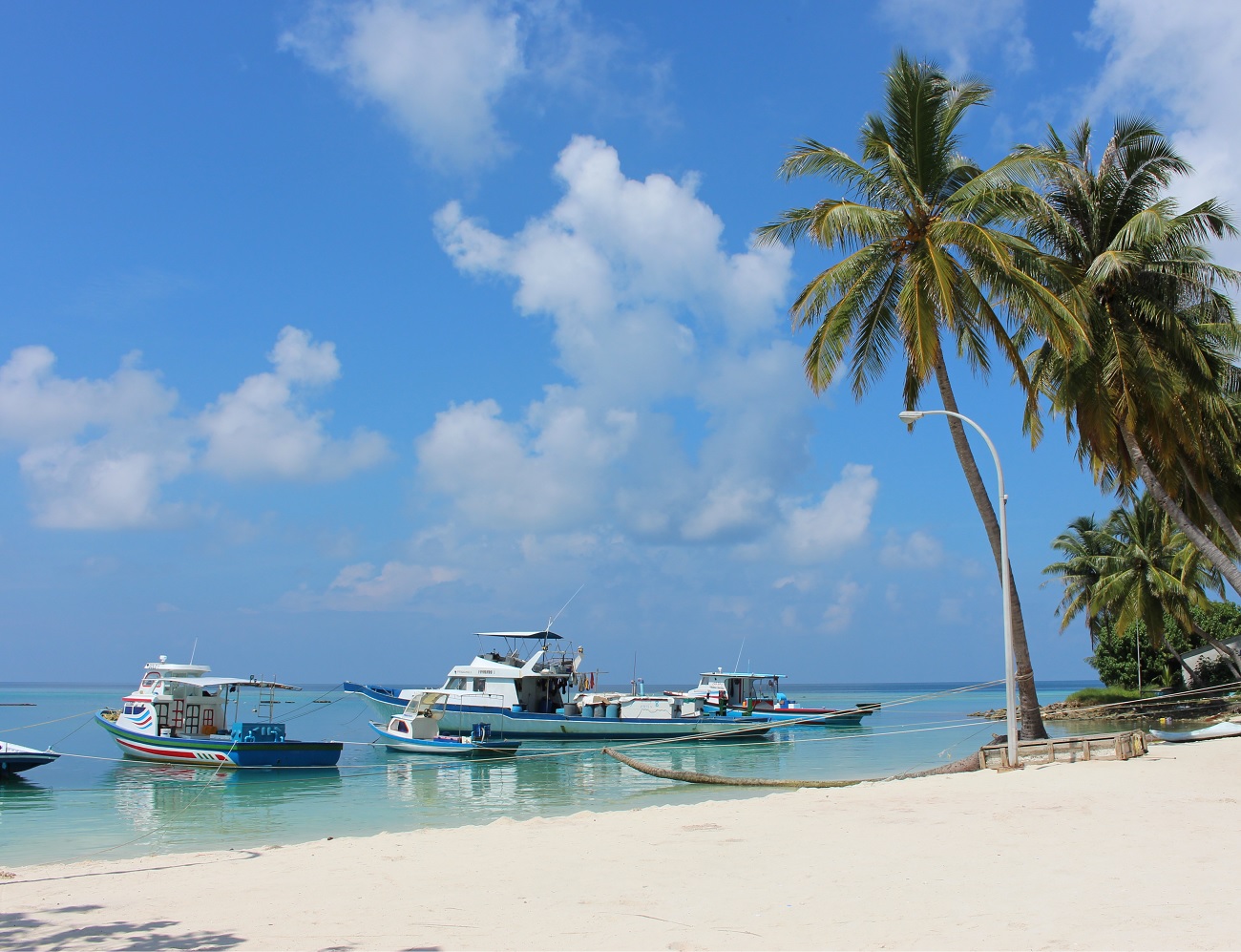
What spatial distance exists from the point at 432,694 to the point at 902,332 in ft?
79.8

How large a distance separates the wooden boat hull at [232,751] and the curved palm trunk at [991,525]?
19.4 metres

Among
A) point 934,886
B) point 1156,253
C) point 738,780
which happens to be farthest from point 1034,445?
point 934,886

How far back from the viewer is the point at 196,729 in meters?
29.0

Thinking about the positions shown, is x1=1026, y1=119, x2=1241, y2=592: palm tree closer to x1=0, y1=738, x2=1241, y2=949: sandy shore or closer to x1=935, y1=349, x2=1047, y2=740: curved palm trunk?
x1=935, y1=349, x2=1047, y2=740: curved palm trunk

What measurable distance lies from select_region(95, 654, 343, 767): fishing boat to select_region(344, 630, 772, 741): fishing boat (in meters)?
8.58

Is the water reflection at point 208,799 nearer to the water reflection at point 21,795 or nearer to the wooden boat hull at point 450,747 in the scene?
the water reflection at point 21,795

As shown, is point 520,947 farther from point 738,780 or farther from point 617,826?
point 738,780

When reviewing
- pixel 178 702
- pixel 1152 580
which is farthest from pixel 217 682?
pixel 1152 580

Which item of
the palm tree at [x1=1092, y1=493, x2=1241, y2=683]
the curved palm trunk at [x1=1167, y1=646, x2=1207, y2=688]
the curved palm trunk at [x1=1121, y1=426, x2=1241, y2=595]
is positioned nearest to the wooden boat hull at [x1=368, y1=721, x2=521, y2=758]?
the curved palm trunk at [x1=1121, y1=426, x2=1241, y2=595]

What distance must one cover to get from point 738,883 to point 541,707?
31347 mm

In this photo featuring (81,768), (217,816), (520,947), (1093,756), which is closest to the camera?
(520,947)

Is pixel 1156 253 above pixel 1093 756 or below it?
above

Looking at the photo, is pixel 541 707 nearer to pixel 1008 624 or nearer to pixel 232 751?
pixel 232 751

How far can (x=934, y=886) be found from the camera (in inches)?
281
